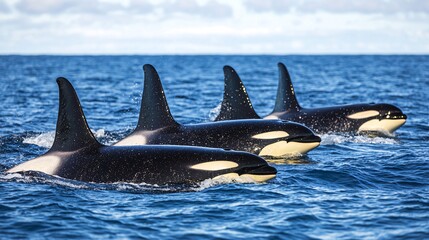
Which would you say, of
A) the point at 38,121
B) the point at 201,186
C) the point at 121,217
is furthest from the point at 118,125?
the point at 121,217

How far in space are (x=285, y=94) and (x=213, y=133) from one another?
4655 mm

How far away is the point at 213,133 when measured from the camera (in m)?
14.4

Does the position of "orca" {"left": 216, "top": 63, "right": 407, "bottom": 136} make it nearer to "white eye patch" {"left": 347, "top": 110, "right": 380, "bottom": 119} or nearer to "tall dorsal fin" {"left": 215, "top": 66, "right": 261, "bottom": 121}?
"white eye patch" {"left": 347, "top": 110, "right": 380, "bottom": 119}

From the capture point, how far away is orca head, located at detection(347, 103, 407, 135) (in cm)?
1911

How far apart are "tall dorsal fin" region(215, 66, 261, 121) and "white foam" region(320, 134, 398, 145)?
2060 mm

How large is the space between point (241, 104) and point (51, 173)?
6064mm

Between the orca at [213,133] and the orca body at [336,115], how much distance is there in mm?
3149

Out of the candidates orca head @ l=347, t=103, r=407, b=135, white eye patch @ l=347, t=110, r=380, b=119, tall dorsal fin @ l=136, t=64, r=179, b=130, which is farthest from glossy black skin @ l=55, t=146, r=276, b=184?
orca head @ l=347, t=103, r=407, b=135

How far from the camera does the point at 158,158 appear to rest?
37.5 ft

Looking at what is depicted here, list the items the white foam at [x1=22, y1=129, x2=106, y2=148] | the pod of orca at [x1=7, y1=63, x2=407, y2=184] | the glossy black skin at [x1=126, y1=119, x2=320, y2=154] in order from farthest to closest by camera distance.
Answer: the white foam at [x1=22, y1=129, x2=106, y2=148] < the glossy black skin at [x1=126, y1=119, x2=320, y2=154] < the pod of orca at [x1=7, y1=63, x2=407, y2=184]

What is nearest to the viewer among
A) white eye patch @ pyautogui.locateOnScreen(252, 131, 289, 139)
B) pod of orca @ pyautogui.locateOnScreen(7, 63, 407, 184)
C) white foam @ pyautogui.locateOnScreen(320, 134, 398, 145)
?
pod of orca @ pyautogui.locateOnScreen(7, 63, 407, 184)

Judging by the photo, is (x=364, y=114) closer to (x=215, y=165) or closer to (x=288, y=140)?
(x=288, y=140)

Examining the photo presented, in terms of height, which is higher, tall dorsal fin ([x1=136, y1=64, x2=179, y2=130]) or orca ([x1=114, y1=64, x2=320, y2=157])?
tall dorsal fin ([x1=136, y1=64, x2=179, y2=130])

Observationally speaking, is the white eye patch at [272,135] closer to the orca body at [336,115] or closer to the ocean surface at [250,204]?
the ocean surface at [250,204]
